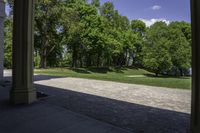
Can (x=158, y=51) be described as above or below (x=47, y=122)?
above

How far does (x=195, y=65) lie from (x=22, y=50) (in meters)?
4.52

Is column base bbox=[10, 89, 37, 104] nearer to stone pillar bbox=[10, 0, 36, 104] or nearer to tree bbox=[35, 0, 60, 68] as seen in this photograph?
stone pillar bbox=[10, 0, 36, 104]

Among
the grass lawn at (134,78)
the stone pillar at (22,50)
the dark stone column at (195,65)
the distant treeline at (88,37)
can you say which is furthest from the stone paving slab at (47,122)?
the distant treeline at (88,37)

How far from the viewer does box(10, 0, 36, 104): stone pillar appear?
220 inches

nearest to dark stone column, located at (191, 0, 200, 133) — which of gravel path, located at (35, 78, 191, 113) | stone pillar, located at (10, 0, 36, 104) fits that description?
gravel path, located at (35, 78, 191, 113)

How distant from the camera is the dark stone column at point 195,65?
255 cm

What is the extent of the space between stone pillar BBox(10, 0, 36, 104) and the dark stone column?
14.3 ft

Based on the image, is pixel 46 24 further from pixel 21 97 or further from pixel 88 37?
pixel 21 97

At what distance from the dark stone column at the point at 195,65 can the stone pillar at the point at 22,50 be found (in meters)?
4.35

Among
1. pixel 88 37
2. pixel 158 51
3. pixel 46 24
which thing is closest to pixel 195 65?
pixel 46 24

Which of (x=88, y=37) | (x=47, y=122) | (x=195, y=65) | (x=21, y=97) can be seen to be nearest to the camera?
(x=195, y=65)

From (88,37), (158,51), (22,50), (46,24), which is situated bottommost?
(22,50)

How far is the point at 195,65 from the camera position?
2.63 m

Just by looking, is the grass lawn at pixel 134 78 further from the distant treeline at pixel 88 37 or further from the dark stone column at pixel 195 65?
the dark stone column at pixel 195 65
